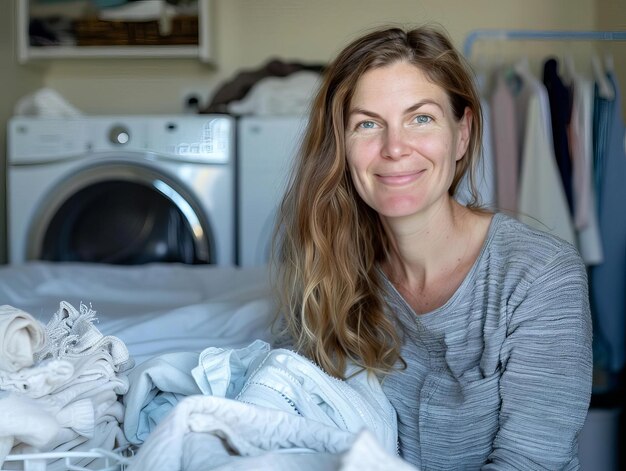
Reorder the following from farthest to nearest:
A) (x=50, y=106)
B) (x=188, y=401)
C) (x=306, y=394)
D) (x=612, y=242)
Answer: (x=50, y=106)
(x=612, y=242)
(x=306, y=394)
(x=188, y=401)

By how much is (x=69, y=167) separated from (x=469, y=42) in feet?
4.42

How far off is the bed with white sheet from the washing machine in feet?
3.89

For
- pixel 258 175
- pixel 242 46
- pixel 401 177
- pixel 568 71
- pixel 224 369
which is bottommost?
pixel 224 369

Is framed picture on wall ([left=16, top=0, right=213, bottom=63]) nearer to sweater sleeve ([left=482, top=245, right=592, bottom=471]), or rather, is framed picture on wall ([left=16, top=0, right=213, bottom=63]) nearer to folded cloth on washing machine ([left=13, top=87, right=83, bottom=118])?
folded cloth on washing machine ([left=13, top=87, right=83, bottom=118])

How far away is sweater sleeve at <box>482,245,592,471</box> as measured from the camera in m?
1.03

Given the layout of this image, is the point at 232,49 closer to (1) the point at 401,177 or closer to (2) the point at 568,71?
(2) the point at 568,71

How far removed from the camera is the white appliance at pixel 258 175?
270cm

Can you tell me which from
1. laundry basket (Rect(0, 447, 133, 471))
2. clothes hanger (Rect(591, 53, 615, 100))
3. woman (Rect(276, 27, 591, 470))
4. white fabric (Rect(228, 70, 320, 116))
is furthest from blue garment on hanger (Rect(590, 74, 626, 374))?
laundry basket (Rect(0, 447, 133, 471))

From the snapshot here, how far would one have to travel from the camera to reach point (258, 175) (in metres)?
2.71

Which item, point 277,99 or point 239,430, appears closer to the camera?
point 239,430

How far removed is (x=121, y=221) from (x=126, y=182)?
146 millimetres

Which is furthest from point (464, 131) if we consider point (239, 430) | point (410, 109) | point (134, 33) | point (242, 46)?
point (242, 46)

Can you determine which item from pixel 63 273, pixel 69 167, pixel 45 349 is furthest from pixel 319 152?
pixel 69 167

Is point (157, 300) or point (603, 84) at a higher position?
point (603, 84)
